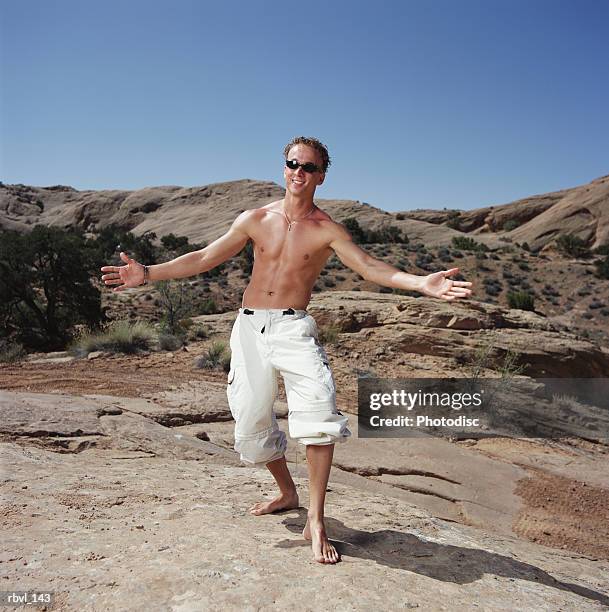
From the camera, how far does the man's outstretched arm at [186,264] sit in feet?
11.2

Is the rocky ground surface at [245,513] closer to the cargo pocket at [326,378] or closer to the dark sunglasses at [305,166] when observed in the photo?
the cargo pocket at [326,378]

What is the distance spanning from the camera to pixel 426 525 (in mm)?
3520

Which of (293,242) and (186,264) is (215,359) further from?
(293,242)

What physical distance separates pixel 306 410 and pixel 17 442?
2.81 meters

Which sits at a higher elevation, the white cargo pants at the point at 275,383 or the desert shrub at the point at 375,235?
the desert shrub at the point at 375,235

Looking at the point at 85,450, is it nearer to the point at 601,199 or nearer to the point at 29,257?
the point at 29,257

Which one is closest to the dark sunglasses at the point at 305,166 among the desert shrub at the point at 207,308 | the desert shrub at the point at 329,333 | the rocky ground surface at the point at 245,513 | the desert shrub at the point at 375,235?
the rocky ground surface at the point at 245,513

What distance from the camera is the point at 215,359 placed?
9.59m

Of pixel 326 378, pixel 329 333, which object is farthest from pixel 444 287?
pixel 329 333

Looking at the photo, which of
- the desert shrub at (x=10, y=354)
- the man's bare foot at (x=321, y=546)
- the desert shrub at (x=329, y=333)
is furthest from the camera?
the desert shrub at (x=329, y=333)

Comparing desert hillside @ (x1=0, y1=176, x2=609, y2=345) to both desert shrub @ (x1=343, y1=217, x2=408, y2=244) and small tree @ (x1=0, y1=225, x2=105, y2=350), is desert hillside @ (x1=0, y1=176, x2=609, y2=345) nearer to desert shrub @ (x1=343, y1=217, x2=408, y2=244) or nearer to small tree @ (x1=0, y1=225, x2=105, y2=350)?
desert shrub @ (x1=343, y1=217, x2=408, y2=244)

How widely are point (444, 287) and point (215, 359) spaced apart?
713cm

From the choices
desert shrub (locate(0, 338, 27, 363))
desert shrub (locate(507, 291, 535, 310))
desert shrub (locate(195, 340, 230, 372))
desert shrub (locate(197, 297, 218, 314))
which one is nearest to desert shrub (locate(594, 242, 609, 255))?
desert shrub (locate(507, 291, 535, 310))

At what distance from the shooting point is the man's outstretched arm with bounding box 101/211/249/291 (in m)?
3.40
